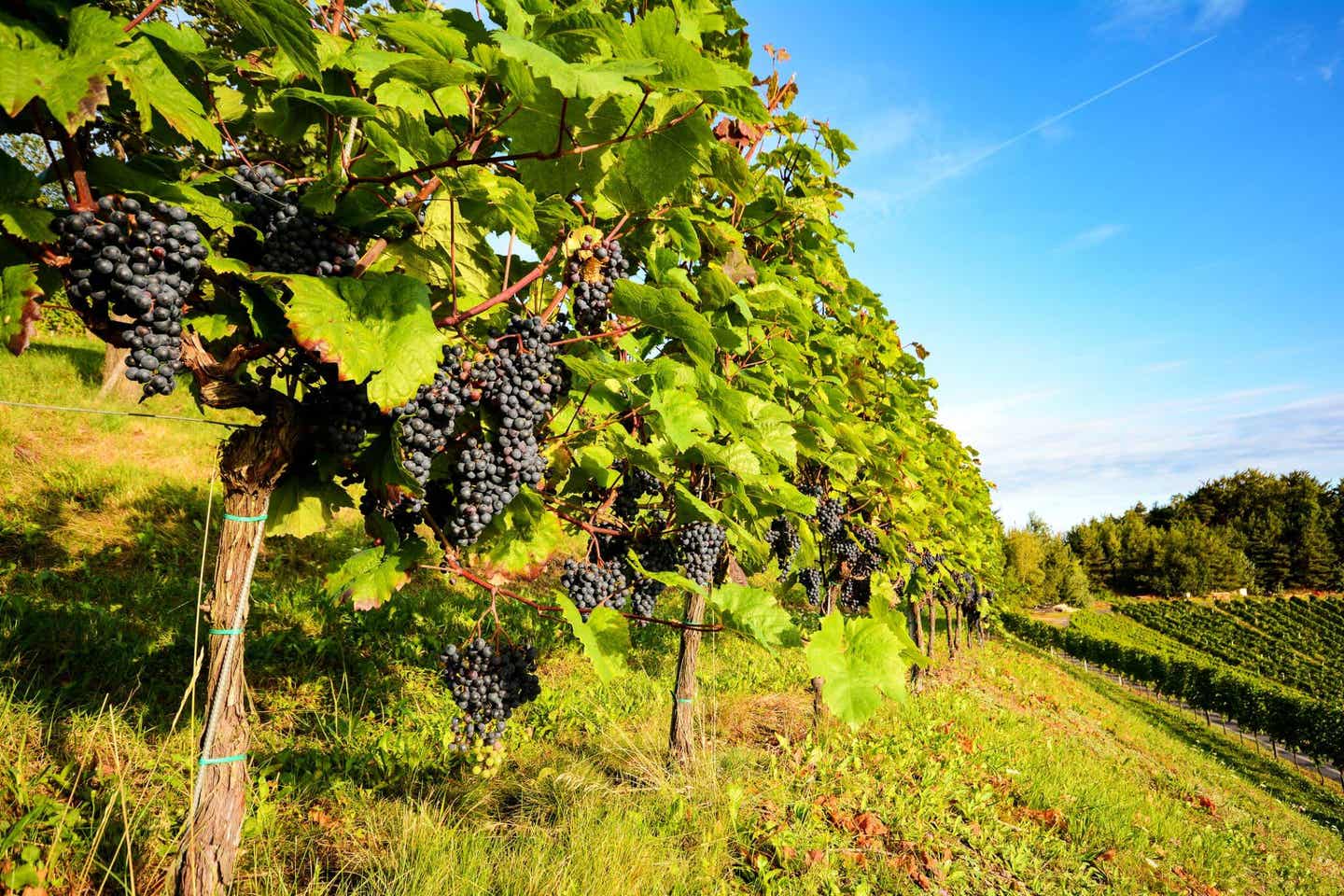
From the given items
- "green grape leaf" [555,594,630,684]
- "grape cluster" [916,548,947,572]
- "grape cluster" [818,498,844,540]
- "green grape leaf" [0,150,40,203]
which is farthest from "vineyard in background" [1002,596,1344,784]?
"green grape leaf" [0,150,40,203]

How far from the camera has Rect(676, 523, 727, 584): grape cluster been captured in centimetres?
290

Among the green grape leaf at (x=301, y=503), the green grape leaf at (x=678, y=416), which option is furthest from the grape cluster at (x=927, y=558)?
the green grape leaf at (x=301, y=503)

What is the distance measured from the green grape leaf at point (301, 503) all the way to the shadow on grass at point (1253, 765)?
1012 inches

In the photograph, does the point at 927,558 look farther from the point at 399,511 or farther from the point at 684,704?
the point at 399,511

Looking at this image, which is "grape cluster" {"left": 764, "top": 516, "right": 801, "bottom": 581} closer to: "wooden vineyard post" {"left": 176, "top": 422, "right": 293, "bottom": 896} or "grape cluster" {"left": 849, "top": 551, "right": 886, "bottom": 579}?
"grape cluster" {"left": 849, "top": 551, "right": 886, "bottom": 579}

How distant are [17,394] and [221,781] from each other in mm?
10727

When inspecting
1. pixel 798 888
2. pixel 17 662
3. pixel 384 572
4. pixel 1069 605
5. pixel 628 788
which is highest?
pixel 384 572

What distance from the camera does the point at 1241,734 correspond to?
32844 mm

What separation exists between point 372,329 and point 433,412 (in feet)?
0.92

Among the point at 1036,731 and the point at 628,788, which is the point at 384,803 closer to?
the point at 628,788

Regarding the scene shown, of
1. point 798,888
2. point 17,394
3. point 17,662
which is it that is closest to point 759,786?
point 798,888

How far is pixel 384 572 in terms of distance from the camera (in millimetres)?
2223

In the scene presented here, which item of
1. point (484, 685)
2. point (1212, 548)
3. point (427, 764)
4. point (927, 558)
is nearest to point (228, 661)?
point (484, 685)

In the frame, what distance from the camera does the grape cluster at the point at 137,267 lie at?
1397mm
